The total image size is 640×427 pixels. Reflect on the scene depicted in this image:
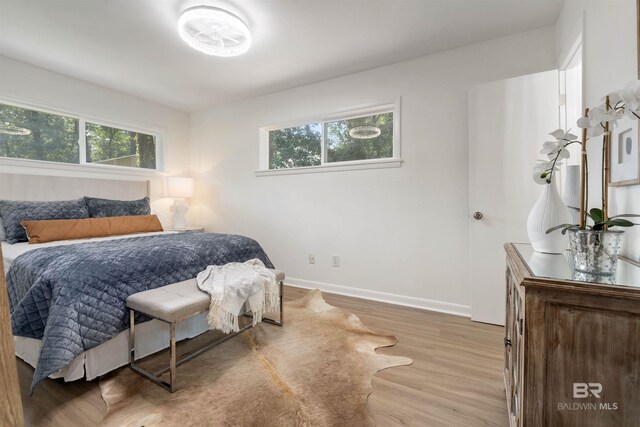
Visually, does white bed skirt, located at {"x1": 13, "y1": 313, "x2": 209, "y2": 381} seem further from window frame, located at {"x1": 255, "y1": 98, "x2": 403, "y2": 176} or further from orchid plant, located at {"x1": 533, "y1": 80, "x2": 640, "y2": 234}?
orchid plant, located at {"x1": 533, "y1": 80, "x2": 640, "y2": 234}

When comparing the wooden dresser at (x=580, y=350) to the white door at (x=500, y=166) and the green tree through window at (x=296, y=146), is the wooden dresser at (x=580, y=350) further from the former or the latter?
the green tree through window at (x=296, y=146)

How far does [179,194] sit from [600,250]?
4.30m

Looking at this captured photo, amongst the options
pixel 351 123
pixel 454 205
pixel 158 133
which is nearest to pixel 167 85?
pixel 158 133

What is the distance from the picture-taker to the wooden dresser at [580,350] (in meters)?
0.73

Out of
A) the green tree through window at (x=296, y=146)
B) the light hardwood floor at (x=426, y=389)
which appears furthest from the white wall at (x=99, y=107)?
the light hardwood floor at (x=426, y=389)

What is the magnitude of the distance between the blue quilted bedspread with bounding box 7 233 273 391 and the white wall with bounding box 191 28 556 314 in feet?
5.49

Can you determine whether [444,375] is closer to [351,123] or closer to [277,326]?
[277,326]

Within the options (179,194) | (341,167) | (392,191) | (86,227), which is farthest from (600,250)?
(179,194)

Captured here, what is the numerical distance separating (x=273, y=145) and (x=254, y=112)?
0.51 m

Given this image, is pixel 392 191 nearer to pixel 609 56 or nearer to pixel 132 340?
pixel 609 56

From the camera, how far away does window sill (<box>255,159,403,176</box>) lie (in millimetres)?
2967

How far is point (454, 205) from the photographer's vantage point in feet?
8.82

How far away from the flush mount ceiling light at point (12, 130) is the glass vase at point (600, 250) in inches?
179

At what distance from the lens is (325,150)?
11.3 ft
